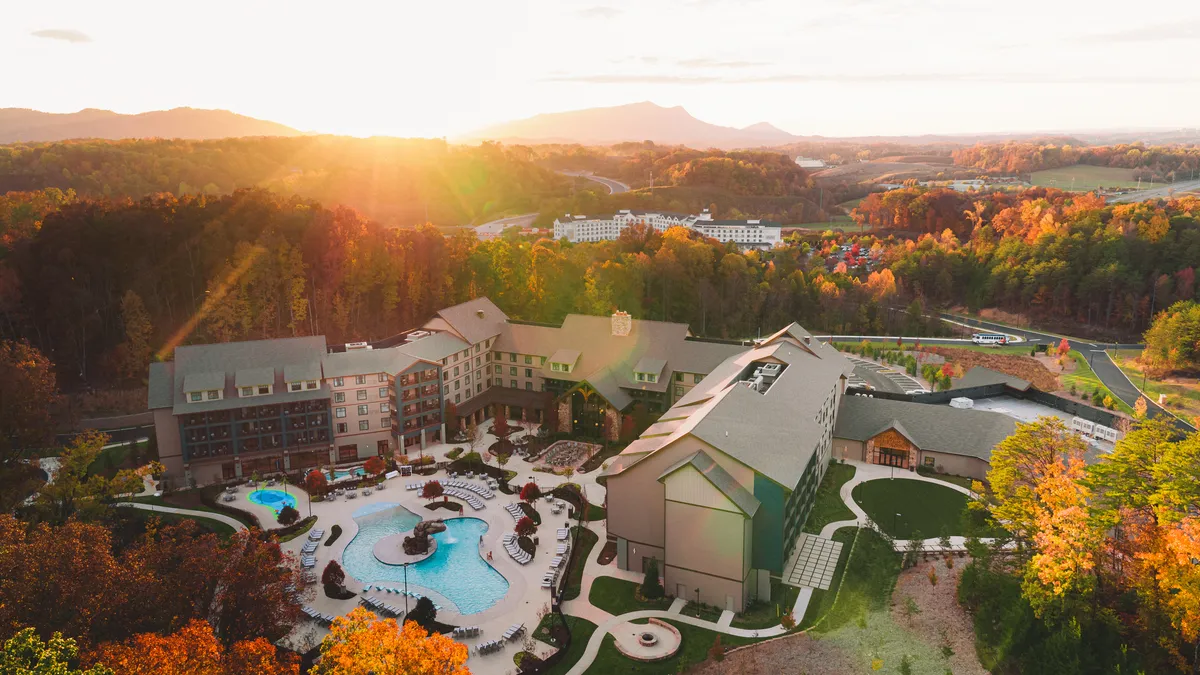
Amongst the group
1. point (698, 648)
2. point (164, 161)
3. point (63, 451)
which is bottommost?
point (698, 648)

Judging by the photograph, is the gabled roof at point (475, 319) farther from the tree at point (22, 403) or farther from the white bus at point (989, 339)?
the white bus at point (989, 339)

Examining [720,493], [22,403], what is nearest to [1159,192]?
[720,493]

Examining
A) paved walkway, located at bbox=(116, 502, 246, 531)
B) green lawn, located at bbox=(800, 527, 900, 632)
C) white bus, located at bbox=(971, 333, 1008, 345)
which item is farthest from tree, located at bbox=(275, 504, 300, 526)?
white bus, located at bbox=(971, 333, 1008, 345)

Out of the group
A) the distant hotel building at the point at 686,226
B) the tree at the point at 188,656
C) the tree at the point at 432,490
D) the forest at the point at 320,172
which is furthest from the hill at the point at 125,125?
the tree at the point at 188,656

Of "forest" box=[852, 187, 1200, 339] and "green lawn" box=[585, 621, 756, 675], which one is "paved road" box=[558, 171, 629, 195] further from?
"green lawn" box=[585, 621, 756, 675]

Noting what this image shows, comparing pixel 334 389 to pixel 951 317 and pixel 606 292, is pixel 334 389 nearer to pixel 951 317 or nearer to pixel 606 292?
pixel 606 292

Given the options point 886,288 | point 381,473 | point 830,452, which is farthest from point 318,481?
point 886,288

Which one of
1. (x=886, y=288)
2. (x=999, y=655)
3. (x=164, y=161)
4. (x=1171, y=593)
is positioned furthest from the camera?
(x=164, y=161)

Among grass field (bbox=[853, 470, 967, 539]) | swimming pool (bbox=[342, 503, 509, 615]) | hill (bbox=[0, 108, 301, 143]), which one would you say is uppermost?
hill (bbox=[0, 108, 301, 143])
